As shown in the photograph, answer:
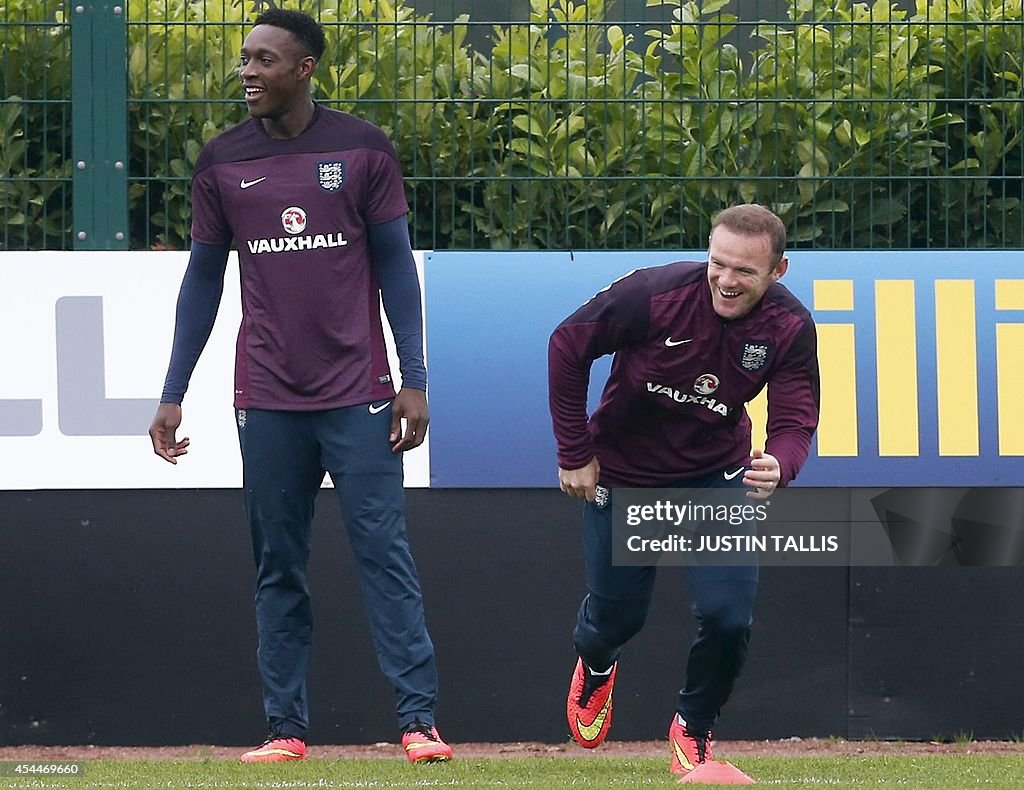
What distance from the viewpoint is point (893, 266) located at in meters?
6.96

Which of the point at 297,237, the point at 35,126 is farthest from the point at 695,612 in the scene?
the point at 35,126

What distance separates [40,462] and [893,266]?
3466 mm

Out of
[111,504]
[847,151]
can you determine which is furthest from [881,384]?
[111,504]

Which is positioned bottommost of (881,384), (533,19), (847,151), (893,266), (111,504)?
(111,504)

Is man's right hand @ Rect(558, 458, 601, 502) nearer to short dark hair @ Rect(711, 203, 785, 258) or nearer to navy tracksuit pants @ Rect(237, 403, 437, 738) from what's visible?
navy tracksuit pants @ Rect(237, 403, 437, 738)

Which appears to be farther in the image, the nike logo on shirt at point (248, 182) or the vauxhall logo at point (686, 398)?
the nike logo on shirt at point (248, 182)

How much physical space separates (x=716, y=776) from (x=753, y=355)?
1320 mm

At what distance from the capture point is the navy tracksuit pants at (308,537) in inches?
228

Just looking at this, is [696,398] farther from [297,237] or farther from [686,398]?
[297,237]

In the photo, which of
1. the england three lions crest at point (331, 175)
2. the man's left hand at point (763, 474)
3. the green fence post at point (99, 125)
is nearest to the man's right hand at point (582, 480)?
the man's left hand at point (763, 474)

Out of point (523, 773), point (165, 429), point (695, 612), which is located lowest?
point (523, 773)

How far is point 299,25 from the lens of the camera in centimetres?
595

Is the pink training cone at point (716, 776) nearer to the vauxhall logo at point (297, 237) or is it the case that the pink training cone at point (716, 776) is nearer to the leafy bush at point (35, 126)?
the vauxhall logo at point (297, 237)

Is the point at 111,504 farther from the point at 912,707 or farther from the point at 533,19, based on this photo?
the point at 912,707
